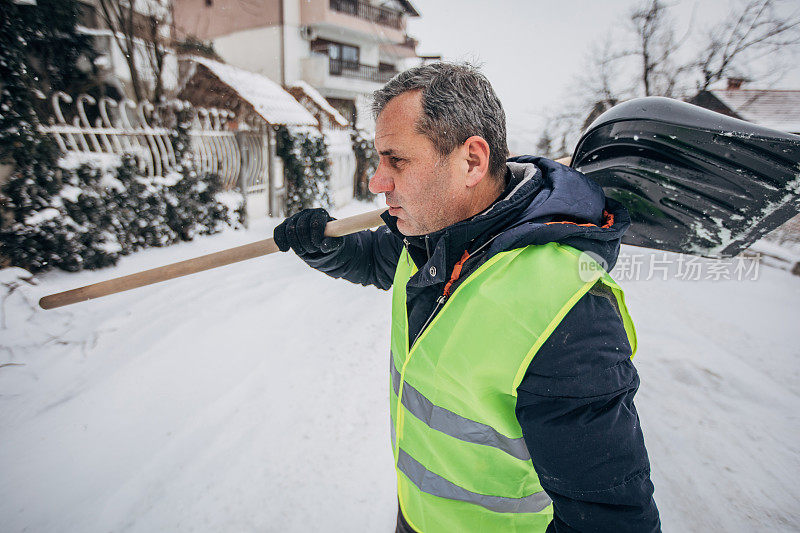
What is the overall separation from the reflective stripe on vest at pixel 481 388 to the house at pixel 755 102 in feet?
57.7

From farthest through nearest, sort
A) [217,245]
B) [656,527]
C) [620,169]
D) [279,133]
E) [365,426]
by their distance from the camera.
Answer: [279,133] < [217,245] < [365,426] < [620,169] < [656,527]

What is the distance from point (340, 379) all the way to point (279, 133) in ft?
21.4

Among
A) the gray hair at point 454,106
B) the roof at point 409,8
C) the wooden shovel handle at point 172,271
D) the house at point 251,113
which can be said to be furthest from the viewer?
the roof at point 409,8

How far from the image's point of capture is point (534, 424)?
2.64 feet

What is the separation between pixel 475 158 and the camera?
106cm

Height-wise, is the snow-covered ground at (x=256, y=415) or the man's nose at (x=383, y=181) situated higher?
the man's nose at (x=383, y=181)

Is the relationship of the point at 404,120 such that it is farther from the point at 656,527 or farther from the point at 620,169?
the point at 656,527

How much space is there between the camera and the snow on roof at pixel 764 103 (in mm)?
13805

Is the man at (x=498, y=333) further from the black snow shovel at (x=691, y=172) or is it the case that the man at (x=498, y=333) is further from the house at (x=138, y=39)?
the house at (x=138, y=39)

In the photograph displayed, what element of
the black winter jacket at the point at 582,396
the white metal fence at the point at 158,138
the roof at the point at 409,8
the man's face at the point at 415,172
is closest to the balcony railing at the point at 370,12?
the roof at the point at 409,8

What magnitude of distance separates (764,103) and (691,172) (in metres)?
19.6

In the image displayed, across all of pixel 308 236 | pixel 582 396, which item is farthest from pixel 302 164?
pixel 582 396

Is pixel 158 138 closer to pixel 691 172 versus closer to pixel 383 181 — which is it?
pixel 383 181

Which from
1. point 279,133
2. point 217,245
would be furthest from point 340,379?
point 279,133
